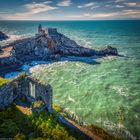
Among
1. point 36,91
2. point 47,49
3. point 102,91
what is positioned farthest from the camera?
point 47,49

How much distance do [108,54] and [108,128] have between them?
63279 mm

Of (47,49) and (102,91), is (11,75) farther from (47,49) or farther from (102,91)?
(102,91)

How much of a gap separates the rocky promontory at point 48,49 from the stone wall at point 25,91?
4835 centimetres

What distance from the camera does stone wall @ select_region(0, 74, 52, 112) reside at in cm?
3070

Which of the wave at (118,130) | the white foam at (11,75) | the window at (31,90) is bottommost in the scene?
the white foam at (11,75)

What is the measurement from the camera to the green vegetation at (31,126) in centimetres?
2559

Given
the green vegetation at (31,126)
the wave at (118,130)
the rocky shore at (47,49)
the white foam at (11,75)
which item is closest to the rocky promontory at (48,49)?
the rocky shore at (47,49)

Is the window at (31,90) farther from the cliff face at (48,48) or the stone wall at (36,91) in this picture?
the cliff face at (48,48)

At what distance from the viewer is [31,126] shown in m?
27.3

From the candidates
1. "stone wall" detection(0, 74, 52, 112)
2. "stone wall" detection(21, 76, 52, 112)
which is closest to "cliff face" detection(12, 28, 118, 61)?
"stone wall" detection(0, 74, 52, 112)

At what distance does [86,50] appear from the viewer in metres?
92.9

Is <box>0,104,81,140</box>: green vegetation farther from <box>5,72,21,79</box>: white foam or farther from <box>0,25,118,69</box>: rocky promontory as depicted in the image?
<box>0,25,118,69</box>: rocky promontory

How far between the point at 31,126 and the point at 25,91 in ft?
25.9

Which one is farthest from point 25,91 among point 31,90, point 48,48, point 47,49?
point 48,48
